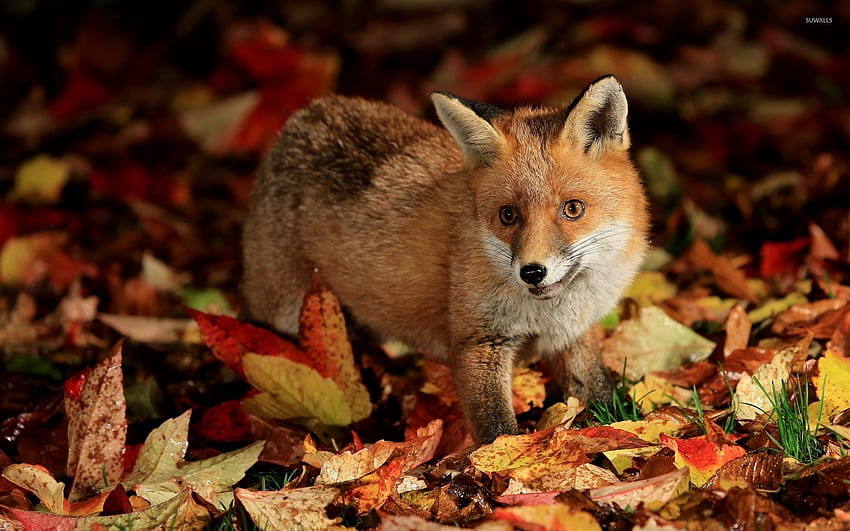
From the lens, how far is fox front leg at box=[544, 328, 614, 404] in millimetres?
4227

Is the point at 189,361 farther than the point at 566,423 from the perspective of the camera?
Yes

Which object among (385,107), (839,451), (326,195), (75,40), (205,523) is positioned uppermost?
(75,40)

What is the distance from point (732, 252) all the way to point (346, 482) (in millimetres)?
3435

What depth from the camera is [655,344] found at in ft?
14.5

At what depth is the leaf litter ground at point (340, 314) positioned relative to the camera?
3.31m

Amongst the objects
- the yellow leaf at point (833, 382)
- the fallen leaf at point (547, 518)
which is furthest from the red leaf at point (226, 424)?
the yellow leaf at point (833, 382)

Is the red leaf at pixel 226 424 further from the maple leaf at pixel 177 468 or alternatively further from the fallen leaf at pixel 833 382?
the fallen leaf at pixel 833 382

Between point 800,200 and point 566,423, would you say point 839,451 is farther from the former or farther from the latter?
point 800,200

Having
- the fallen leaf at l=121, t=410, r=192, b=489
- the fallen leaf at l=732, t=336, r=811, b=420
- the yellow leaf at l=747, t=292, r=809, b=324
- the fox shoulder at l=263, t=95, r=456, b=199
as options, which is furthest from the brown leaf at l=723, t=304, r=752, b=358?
the fallen leaf at l=121, t=410, r=192, b=489

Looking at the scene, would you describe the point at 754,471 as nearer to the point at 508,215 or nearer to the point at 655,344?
the point at 655,344

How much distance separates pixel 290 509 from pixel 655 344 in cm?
209

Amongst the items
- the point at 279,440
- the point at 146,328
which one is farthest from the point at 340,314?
the point at 146,328

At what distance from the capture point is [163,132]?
337 inches

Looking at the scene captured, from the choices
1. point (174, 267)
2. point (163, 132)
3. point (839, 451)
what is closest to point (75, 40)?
point (163, 132)
